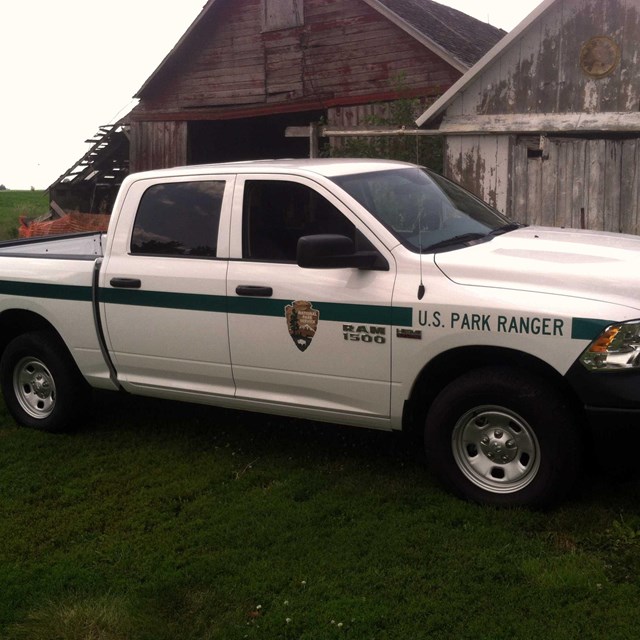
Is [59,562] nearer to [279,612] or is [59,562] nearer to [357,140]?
[279,612]

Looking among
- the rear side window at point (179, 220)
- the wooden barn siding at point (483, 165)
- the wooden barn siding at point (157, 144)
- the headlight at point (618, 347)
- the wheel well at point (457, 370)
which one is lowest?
the wheel well at point (457, 370)

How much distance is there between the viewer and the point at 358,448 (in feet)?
19.1

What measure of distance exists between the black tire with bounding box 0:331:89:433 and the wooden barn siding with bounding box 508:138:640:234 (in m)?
6.21

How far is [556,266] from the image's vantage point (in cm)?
445

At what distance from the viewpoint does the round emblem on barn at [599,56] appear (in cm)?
986

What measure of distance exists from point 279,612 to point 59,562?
1305mm

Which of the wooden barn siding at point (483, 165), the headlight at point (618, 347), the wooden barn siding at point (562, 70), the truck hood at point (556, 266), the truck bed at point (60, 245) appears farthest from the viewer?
the wooden barn siding at point (483, 165)

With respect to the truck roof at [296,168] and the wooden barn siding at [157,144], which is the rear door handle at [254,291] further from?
the wooden barn siding at [157,144]

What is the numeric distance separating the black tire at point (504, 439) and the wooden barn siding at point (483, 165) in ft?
21.1

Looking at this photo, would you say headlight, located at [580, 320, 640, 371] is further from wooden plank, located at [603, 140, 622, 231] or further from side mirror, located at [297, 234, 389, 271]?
wooden plank, located at [603, 140, 622, 231]

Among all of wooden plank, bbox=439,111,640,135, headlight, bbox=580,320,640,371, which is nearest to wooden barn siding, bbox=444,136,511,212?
wooden plank, bbox=439,111,640,135

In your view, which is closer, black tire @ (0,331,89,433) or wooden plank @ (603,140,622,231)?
black tire @ (0,331,89,433)

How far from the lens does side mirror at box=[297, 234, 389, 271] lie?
15.4 ft

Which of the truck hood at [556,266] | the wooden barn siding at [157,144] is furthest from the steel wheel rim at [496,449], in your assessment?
the wooden barn siding at [157,144]
